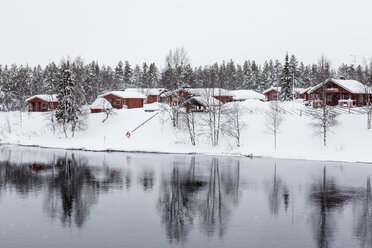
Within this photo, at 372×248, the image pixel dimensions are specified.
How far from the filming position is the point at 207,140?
5759 cm

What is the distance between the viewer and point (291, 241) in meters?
18.2

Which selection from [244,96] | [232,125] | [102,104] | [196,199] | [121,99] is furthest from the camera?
[244,96]

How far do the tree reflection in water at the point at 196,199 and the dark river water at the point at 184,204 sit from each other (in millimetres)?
61

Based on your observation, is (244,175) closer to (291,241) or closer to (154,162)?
(154,162)

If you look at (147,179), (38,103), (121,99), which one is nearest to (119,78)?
(38,103)

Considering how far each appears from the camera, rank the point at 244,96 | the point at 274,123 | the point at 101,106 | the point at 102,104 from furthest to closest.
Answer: the point at 244,96 < the point at 102,104 < the point at 101,106 < the point at 274,123

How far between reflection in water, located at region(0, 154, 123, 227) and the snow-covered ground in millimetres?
16549

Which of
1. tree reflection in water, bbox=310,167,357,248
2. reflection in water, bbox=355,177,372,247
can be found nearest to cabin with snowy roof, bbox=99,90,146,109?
tree reflection in water, bbox=310,167,357,248

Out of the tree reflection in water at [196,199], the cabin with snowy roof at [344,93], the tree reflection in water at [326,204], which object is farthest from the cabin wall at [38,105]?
the tree reflection in water at [326,204]

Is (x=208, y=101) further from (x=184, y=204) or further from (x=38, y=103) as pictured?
(x=38, y=103)

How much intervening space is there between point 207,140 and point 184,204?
32721 mm

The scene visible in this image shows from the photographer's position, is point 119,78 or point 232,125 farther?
point 119,78

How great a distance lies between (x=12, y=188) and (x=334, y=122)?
4052cm

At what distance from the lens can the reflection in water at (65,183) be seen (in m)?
23.5
